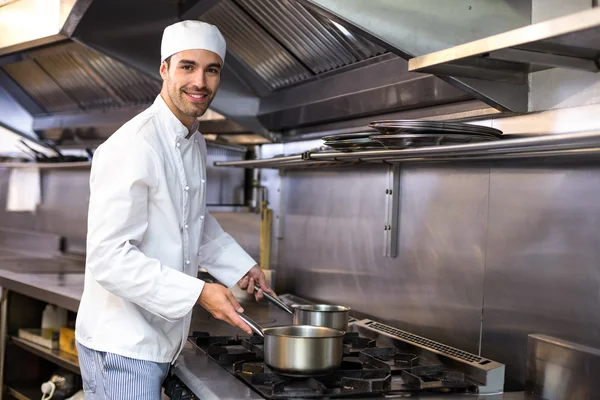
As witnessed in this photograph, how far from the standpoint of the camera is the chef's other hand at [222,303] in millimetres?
1646

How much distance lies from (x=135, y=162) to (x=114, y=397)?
57 cm

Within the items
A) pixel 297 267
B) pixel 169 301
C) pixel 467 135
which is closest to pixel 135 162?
pixel 169 301

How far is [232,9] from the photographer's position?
256 centimetres

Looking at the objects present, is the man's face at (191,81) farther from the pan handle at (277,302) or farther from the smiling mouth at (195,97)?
the pan handle at (277,302)

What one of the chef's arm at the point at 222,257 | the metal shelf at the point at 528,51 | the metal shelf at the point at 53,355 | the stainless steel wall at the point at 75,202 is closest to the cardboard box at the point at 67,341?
the metal shelf at the point at 53,355

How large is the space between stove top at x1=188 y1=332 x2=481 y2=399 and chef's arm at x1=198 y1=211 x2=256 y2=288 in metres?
0.22

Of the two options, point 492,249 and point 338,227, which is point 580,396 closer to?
point 492,249

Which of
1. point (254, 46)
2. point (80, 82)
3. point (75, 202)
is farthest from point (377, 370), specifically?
point (75, 202)

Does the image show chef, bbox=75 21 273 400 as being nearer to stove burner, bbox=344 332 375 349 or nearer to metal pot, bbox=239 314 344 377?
metal pot, bbox=239 314 344 377

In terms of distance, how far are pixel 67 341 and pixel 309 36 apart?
5.03 feet

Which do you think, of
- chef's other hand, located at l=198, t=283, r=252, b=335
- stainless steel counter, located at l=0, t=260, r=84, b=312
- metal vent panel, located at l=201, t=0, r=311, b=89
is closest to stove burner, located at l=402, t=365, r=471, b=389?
chef's other hand, located at l=198, t=283, r=252, b=335

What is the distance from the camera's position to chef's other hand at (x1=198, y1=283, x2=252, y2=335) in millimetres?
1646

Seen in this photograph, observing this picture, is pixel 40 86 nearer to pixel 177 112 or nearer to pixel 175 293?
pixel 177 112

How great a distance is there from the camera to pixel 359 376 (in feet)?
5.49
